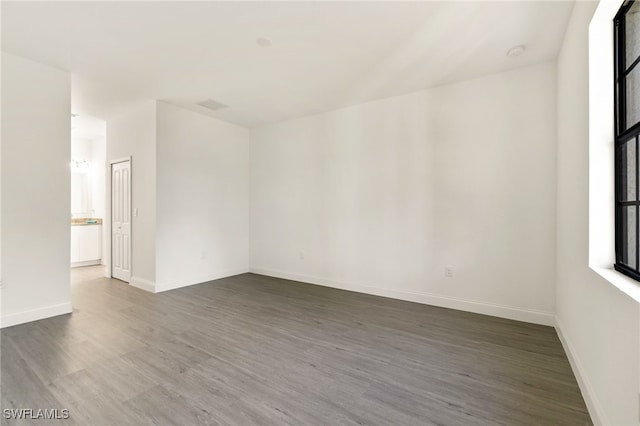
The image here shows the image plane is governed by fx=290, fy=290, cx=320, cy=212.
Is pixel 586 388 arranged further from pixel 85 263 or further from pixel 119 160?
pixel 85 263

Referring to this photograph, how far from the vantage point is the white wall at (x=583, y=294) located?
130 cm

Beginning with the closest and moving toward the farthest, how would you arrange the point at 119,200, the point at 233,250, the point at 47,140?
the point at 47,140 → the point at 119,200 → the point at 233,250

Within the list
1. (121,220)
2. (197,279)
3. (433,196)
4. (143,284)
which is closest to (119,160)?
(121,220)

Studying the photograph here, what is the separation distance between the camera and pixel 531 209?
10.6ft

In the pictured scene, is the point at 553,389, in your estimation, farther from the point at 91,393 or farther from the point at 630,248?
the point at 91,393

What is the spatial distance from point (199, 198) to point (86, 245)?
3.63 metres

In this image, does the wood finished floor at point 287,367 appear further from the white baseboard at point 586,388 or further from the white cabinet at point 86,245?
the white cabinet at point 86,245

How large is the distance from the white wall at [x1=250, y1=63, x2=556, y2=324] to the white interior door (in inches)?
98.9

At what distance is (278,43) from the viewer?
286 centimetres

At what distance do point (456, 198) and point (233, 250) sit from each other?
404cm

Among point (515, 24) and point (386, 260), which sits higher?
point (515, 24)

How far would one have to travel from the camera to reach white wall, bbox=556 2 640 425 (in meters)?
1.30

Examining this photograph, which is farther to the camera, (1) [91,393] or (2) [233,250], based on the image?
(2) [233,250]

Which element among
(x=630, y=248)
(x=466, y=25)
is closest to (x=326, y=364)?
(x=630, y=248)
